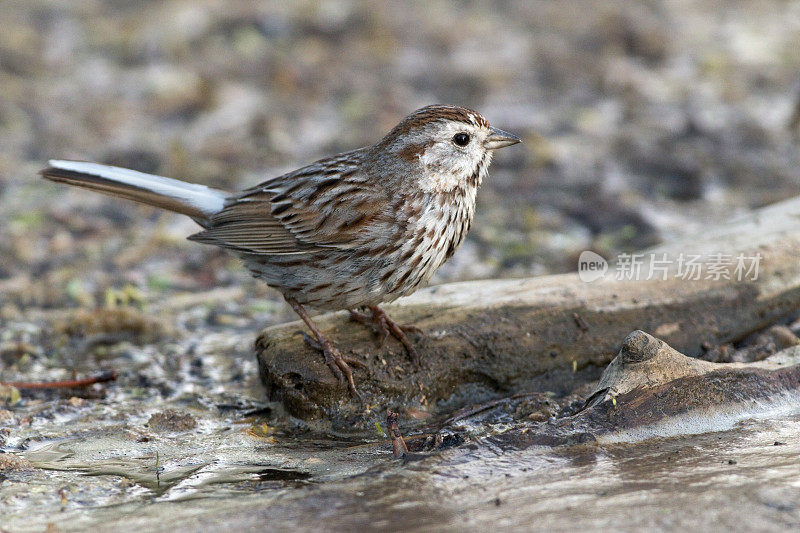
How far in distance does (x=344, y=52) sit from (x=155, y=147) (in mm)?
2727

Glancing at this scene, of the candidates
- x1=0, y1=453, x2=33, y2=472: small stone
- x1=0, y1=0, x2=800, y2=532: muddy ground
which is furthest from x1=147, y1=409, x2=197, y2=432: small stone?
x1=0, y1=453, x2=33, y2=472: small stone

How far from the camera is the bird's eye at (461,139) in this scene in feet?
16.9

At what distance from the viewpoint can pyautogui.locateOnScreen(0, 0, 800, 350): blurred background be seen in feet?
24.1

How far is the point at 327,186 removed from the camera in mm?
5348

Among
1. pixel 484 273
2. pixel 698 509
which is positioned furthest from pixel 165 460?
pixel 484 273

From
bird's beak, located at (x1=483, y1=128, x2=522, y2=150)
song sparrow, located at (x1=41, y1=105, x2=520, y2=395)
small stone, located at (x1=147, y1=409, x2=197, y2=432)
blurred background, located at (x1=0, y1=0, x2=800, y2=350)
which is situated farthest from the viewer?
blurred background, located at (x1=0, y1=0, x2=800, y2=350)

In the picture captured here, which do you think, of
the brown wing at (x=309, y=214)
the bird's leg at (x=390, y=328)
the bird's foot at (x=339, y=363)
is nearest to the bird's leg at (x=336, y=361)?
the bird's foot at (x=339, y=363)

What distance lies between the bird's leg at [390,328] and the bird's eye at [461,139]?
1.02 metres

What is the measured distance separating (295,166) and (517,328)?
13.9ft

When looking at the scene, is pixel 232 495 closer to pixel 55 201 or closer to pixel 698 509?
pixel 698 509

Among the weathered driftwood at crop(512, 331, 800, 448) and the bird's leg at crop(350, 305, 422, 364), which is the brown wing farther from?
the weathered driftwood at crop(512, 331, 800, 448)

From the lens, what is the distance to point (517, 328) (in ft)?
16.8

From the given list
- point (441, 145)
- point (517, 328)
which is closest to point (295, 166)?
point (441, 145)

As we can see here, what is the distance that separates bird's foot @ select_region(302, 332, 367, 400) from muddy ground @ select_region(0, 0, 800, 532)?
24 cm
